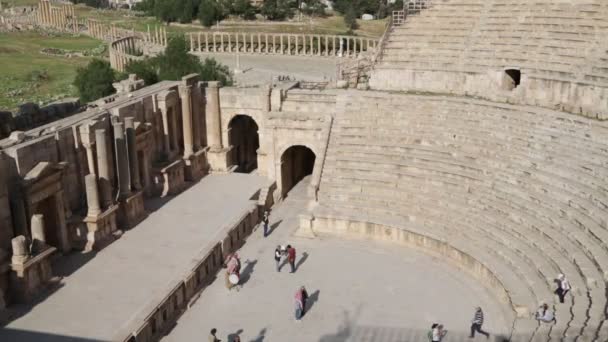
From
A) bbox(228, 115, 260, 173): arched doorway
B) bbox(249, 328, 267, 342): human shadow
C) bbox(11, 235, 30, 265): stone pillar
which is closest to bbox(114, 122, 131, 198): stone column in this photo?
bbox(11, 235, 30, 265): stone pillar

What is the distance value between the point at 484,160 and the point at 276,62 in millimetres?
28704

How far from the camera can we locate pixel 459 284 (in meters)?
20.2

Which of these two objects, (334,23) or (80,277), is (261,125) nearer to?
(80,277)

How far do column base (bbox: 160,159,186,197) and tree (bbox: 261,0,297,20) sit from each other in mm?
52859

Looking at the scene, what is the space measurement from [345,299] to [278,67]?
97.9ft

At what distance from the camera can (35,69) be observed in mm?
55656

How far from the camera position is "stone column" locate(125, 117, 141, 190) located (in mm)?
23547

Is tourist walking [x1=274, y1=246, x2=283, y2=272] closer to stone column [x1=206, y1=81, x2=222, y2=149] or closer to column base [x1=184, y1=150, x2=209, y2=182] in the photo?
column base [x1=184, y1=150, x2=209, y2=182]

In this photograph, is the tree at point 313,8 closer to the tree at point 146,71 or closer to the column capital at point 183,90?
the tree at point 146,71

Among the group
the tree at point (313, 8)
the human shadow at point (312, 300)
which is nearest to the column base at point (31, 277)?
the human shadow at point (312, 300)

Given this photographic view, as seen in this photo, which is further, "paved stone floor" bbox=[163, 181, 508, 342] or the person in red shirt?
the person in red shirt

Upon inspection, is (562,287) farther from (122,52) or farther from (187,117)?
(122,52)

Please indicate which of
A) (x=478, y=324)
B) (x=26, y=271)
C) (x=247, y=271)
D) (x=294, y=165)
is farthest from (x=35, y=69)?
(x=478, y=324)

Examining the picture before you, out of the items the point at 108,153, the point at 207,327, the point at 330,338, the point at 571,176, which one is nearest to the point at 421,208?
the point at 571,176
